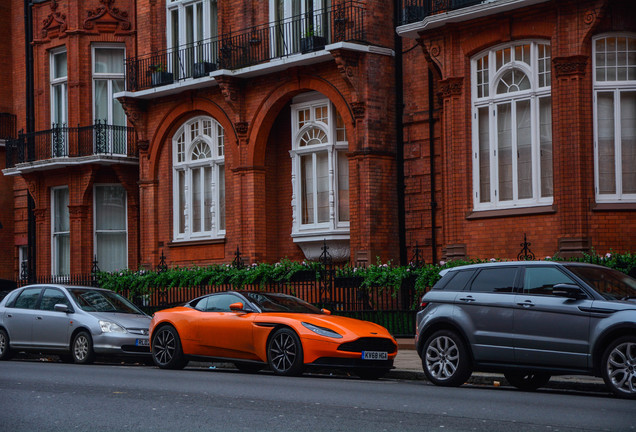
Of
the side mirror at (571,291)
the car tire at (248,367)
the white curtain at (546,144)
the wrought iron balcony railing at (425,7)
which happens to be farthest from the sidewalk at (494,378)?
the wrought iron balcony railing at (425,7)

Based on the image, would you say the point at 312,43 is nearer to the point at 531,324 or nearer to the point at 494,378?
the point at 494,378

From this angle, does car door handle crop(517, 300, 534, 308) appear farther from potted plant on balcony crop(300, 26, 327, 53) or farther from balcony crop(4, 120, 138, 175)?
balcony crop(4, 120, 138, 175)

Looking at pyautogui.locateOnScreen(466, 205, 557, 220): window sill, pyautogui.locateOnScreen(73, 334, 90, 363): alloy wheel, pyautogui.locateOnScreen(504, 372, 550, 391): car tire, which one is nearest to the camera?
pyautogui.locateOnScreen(504, 372, 550, 391): car tire

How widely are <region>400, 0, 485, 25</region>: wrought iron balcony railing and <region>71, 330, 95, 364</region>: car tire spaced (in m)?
9.25

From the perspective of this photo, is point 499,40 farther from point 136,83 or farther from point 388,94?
point 136,83

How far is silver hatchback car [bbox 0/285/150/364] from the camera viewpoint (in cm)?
1917

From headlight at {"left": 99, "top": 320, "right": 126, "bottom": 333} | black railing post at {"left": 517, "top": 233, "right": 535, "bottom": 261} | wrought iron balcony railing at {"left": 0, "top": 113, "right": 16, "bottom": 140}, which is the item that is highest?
wrought iron balcony railing at {"left": 0, "top": 113, "right": 16, "bottom": 140}

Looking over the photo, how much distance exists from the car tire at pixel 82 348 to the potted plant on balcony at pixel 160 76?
34.7ft

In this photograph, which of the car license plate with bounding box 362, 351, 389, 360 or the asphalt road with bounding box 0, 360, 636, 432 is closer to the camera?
the asphalt road with bounding box 0, 360, 636, 432

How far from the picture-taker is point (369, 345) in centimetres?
1547

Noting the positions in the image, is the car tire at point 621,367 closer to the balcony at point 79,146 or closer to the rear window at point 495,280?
the rear window at point 495,280

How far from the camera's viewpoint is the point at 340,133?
83.4ft

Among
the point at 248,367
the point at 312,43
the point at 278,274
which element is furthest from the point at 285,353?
the point at 312,43

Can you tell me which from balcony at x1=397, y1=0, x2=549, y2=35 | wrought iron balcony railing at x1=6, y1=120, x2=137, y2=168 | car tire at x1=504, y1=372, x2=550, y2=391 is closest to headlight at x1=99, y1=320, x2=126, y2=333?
car tire at x1=504, y1=372, x2=550, y2=391
